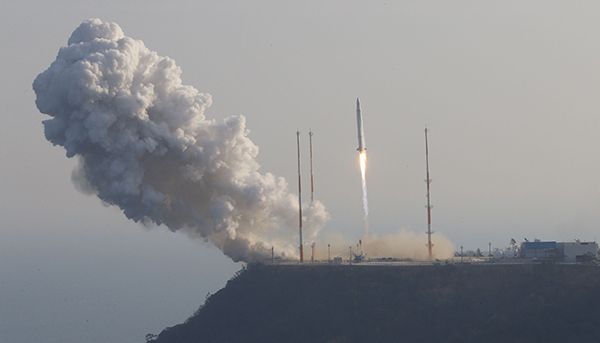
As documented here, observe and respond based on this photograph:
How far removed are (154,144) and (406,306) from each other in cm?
3598

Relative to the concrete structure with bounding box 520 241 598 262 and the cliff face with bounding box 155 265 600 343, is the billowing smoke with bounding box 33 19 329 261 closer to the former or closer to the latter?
the cliff face with bounding box 155 265 600 343

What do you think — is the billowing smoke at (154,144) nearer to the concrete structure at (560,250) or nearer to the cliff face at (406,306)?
the cliff face at (406,306)

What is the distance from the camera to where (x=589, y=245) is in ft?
317

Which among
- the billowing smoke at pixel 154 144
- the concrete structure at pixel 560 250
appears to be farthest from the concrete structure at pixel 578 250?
the billowing smoke at pixel 154 144

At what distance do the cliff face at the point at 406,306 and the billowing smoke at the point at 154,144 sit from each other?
33.8 ft

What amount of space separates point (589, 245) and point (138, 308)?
356ft

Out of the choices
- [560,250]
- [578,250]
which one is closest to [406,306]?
[560,250]

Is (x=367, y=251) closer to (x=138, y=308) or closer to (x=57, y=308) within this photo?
(x=138, y=308)

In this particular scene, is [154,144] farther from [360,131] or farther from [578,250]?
[578,250]

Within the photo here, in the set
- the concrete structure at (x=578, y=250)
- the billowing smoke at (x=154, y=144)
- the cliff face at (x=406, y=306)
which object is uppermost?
the billowing smoke at (x=154, y=144)

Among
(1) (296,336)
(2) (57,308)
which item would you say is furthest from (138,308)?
(1) (296,336)

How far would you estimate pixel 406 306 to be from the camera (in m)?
88.5

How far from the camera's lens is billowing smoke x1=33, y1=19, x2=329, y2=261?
4048 inches

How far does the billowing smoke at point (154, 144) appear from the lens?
10281 cm
